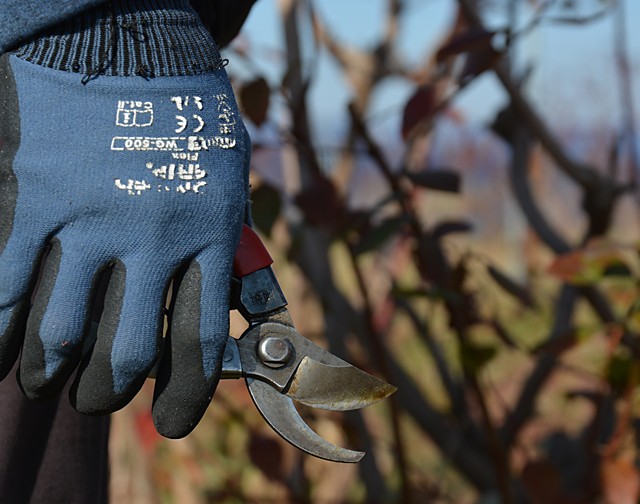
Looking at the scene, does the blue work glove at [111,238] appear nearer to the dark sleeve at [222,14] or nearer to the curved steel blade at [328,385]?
A: the curved steel blade at [328,385]

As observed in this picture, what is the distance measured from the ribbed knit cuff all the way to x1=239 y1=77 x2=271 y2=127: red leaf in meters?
0.64

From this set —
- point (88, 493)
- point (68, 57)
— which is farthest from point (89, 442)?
point (68, 57)

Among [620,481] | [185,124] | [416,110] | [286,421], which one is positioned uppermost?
[416,110]

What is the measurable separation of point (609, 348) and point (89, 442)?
109 centimetres

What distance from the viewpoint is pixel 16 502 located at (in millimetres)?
1426

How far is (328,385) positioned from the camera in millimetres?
1237

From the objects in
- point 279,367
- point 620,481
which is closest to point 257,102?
point 279,367

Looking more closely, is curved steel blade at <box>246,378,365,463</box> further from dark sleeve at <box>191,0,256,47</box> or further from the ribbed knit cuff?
dark sleeve at <box>191,0,256,47</box>

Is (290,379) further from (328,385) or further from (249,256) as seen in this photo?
(249,256)

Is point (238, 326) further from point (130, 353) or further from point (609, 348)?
point (130, 353)

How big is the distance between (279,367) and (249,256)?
15 cm

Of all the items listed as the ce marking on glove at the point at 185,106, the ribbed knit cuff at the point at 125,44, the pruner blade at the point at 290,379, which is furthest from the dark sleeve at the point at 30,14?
the pruner blade at the point at 290,379

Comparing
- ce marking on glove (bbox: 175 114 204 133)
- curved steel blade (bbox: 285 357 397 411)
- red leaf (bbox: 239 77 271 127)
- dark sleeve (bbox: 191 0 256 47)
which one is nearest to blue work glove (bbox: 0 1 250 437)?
ce marking on glove (bbox: 175 114 204 133)

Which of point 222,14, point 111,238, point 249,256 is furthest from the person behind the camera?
point 222,14
